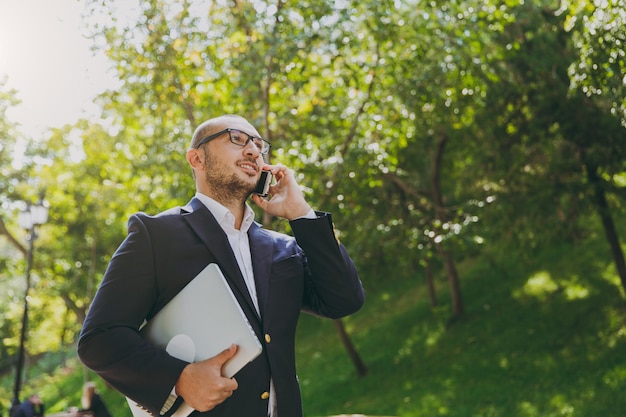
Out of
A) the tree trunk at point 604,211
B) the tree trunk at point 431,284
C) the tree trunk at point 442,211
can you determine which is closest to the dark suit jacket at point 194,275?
the tree trunk at point 604,211

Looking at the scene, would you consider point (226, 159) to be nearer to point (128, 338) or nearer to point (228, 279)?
point (228, 279)

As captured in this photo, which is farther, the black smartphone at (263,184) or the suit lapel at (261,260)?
the black smartphone at (263,184)

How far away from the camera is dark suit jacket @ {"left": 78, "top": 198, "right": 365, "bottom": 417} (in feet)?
7.81

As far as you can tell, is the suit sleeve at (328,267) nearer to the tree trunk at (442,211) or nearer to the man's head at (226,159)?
the man's head at (226,159)

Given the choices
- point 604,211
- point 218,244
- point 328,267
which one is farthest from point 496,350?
point 218,244

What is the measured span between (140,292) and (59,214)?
2662 centimetres

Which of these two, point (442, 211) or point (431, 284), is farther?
point (431, 284)

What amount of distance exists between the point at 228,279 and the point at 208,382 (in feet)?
1.39

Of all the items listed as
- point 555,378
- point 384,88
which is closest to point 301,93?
point 384,88

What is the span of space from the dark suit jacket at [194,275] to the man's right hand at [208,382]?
44 millimetres

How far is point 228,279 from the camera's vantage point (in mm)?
2625

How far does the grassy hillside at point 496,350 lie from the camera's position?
14008 mm

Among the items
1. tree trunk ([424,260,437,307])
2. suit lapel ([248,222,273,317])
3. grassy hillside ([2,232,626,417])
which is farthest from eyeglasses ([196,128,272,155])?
tree trunk ([424,260,437,307])

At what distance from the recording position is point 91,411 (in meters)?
13.1
